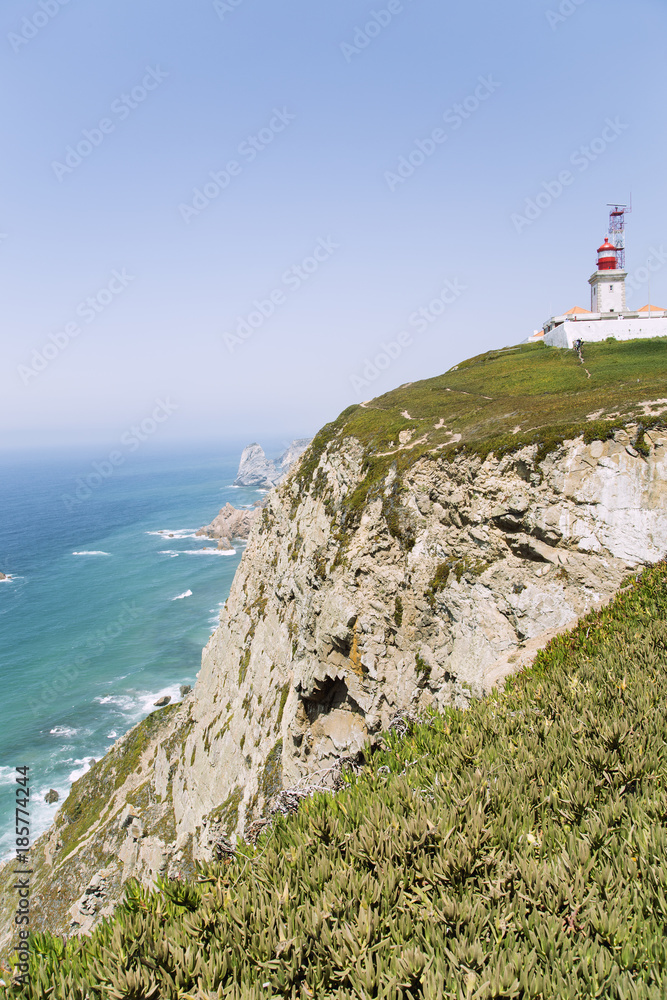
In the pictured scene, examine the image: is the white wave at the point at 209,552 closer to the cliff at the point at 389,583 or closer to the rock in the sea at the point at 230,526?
the rock in the sea at the point at 230,526

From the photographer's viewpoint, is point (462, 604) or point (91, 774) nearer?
point (462, 604)

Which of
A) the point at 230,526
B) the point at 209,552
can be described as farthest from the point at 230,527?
the point at 209,552

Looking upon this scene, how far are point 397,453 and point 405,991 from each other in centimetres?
2515

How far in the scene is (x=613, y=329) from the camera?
41188mm

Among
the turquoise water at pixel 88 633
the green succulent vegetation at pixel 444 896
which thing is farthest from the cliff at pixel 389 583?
the turquoise water at pixel 88 633

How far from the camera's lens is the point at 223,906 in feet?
16.3

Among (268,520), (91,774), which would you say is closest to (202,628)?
(91,774)

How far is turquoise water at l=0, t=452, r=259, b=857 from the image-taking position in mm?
51969

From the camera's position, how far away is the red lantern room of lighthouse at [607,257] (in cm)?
4741

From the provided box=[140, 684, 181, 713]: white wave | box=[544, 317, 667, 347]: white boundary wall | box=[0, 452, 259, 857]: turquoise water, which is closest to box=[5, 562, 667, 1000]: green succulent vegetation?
box=[544, 317, 667, 347]: white boundary wall

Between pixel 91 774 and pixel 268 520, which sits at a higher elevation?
pixel 268 520

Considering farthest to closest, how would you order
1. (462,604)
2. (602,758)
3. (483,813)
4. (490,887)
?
1. (462,604)
2. (602,758)
3. (483,813)
4. (490,887)

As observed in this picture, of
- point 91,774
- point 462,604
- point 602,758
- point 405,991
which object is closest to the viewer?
point 405,991

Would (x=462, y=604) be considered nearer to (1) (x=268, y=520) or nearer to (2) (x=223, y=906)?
(2) (x=223, y=906)
